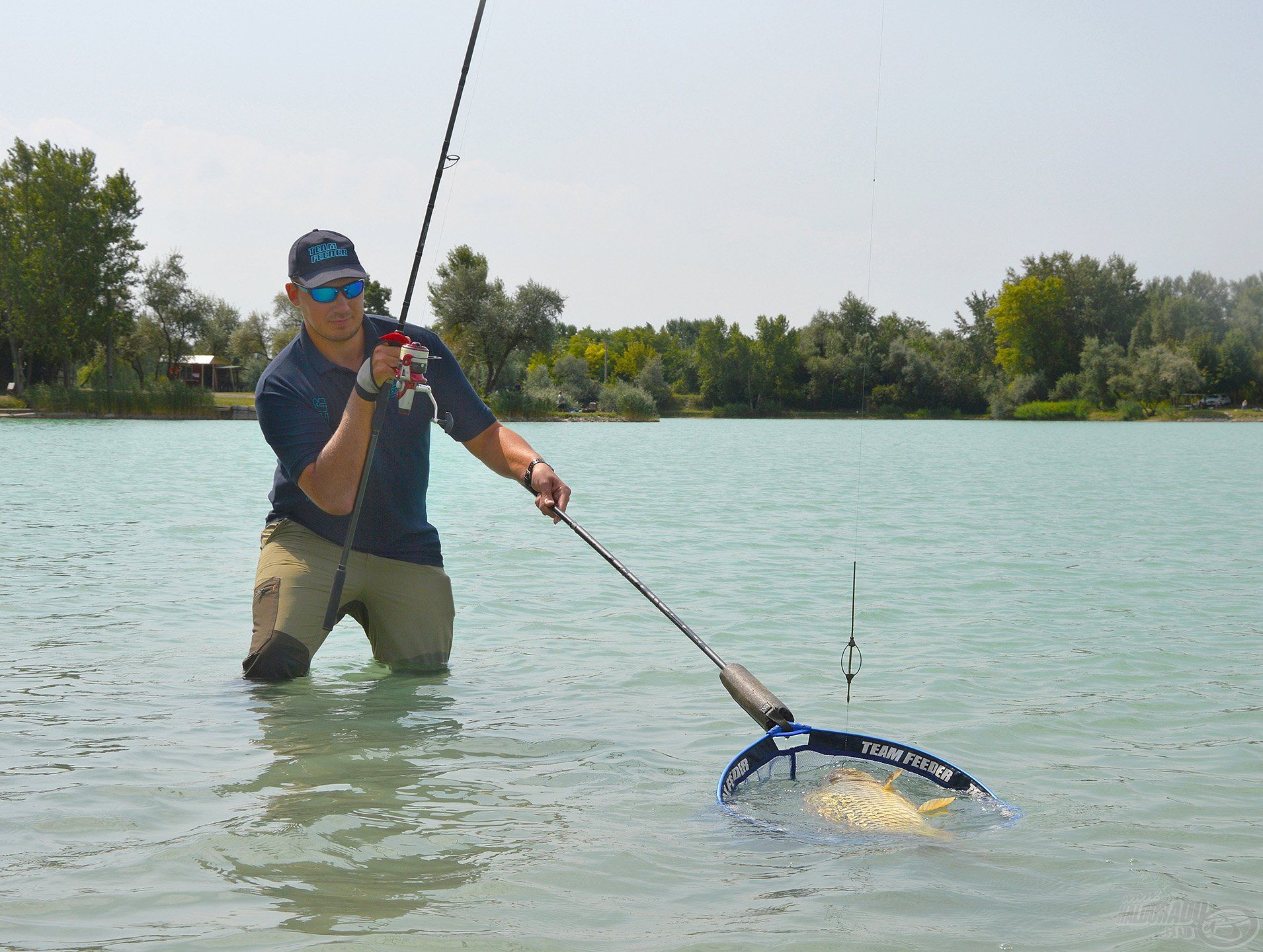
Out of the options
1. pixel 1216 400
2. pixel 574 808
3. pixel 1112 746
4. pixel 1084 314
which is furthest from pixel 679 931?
pixel 1084 314

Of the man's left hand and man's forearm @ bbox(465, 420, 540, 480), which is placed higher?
man's forearm @ bbox(465, 420, 540, 480)

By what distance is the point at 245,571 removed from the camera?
10.5m

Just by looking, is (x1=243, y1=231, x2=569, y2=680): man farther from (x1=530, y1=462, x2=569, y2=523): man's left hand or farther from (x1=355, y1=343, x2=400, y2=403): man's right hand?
(x1=355, y1=343, x2=400, y2=403): man's right hand

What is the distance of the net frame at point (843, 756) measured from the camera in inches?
167

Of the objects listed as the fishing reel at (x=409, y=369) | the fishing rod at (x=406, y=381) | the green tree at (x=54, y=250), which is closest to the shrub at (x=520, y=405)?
the green tree at (x=54, y=250)

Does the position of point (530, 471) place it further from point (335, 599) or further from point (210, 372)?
point (210, 372)

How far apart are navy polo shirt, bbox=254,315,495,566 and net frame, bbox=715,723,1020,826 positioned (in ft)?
6.54

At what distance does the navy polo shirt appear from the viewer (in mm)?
5039

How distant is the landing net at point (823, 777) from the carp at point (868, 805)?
3 cm

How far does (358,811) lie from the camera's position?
4066 mm

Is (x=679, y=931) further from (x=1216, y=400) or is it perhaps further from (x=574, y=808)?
(x=1216, y=400)

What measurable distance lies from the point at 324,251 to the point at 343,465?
94 centimetres

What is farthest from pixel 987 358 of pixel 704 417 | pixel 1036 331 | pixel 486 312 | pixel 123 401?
pixel 123 401

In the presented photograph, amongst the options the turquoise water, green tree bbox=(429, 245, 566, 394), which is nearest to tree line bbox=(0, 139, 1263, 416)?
green tree bbox=(429, 245, 566, 394)
